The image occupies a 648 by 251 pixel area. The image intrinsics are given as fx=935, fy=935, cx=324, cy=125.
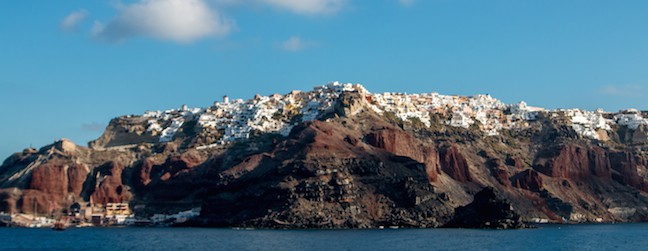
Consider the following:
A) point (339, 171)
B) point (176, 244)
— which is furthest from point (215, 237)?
point (339, 171)

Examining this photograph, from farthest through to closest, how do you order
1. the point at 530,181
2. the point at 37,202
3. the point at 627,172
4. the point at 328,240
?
1. the point at 627,172
2. the point at 530,181
3. the point at 37,202
4. the point at 328,240

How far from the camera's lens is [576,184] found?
193000 mm

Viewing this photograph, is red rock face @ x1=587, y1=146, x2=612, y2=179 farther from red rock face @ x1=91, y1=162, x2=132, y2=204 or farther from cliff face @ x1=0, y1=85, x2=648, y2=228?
red rock face @ x1=91, y1=162, x2=132, y2=204

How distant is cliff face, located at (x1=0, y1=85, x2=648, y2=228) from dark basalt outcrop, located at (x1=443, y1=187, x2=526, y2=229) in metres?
0.48

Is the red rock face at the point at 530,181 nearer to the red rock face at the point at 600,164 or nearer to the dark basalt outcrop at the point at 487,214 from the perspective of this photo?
the red rock face at the point at 600,164

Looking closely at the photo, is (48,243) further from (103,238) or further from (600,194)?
(600,194)

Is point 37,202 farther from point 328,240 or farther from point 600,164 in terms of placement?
point 600,164

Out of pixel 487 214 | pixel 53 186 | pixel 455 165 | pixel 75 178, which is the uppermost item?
pixel 455 165

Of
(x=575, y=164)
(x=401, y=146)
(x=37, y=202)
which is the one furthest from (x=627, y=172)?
(x=37, y=202)

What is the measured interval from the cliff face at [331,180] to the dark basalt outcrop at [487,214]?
0.48 metres

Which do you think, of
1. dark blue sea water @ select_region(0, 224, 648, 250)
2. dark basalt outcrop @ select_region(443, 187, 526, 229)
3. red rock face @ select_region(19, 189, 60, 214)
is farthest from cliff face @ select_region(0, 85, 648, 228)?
dark blue sea water @ select_region(0, 224, 648, 250)

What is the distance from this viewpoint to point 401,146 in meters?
178

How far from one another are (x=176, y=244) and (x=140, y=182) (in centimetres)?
6750

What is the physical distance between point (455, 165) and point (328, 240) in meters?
68.1
